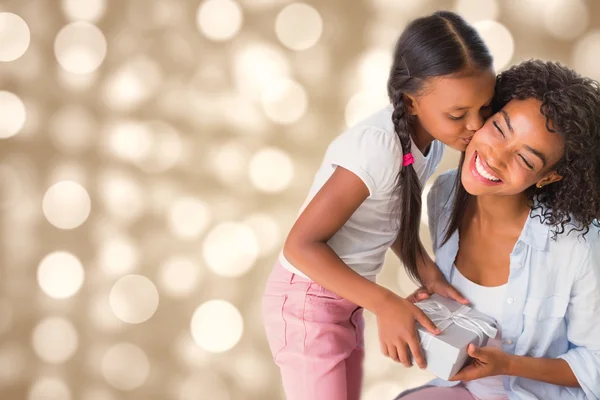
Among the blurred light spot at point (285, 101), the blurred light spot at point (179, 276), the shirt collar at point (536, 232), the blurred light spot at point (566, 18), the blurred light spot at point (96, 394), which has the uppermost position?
the blurred light spot at point (566, 18)

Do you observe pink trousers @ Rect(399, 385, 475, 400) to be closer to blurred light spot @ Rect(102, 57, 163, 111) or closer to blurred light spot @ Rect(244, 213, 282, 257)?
blurred light spot @ Rect(244, 213, 282, 257)

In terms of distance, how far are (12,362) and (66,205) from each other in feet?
1.35

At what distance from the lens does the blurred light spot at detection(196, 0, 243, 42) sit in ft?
5.09

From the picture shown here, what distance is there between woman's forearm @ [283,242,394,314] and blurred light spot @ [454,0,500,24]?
0.76m

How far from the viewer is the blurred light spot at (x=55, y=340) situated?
1.69m

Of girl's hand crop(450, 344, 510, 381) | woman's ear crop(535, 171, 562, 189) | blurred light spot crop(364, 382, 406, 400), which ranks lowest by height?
blurred light spot crop(364, 382, 406, 400)

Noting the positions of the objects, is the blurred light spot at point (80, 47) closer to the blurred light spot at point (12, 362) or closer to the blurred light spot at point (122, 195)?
the blurred light spot at point (122, 195)

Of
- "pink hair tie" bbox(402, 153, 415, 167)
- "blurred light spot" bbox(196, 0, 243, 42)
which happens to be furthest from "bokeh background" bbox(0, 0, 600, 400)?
"pink hair tie" bbox(402, 153, 415, 167)

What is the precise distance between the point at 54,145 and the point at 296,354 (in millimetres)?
889

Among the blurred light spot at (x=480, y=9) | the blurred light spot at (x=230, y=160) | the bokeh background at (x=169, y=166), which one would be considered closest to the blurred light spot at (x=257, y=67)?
the bokeh background at (x=169, y=166)

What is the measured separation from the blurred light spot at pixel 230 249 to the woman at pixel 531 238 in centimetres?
58

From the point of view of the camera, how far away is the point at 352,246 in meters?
1.04

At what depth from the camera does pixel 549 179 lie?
100 cm

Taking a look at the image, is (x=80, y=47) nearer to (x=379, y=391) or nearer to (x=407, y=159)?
(x=407, y=159)
